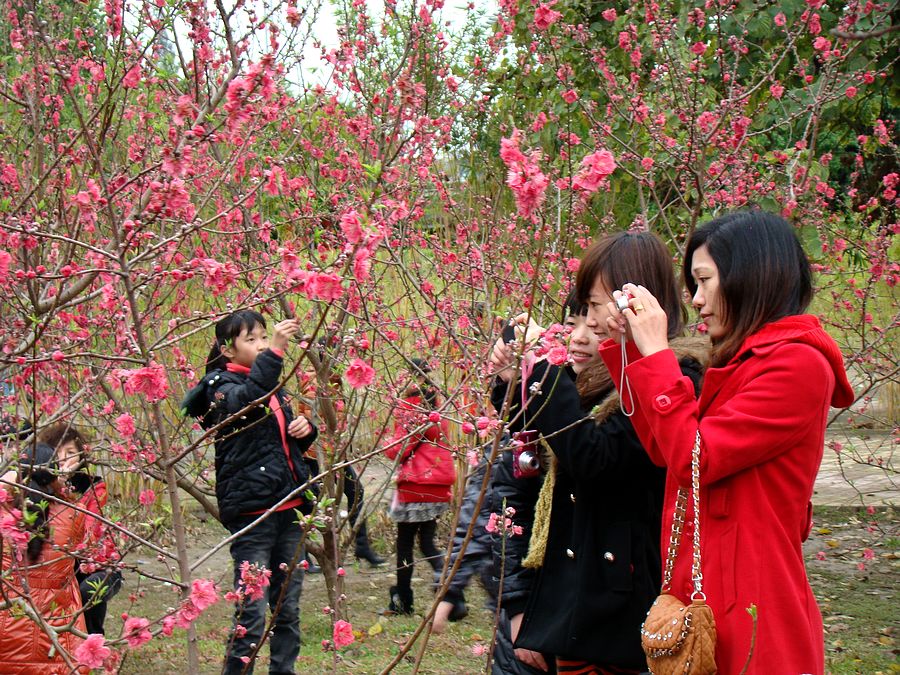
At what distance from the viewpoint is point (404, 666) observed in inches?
216

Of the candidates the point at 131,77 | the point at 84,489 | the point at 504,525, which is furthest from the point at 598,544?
the point at 84,489

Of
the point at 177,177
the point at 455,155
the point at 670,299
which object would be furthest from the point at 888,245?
the point at 177,177

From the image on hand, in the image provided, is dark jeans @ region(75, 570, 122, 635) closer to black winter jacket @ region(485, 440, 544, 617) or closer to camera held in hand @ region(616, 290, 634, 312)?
black winter jacket @ region(485, 440, 544, 617)

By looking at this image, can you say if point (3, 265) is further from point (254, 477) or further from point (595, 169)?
point (254, 477)

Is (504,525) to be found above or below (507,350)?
below

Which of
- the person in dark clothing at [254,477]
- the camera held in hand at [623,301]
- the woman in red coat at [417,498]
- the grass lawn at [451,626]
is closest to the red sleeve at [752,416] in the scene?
the camera held in hand at [623,301]

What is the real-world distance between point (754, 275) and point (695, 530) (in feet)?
1.76

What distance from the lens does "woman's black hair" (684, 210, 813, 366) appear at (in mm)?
2082

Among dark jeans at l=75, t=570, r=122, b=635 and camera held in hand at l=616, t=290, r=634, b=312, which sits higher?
camera held in hand at l=616, t=290, r=634, b=312

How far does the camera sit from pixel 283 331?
11.3 ft

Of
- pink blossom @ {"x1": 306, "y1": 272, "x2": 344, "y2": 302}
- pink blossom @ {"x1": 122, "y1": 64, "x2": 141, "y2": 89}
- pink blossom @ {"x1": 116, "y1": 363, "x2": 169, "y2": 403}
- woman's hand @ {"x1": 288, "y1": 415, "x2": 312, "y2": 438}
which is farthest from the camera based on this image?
woman's hand @ {"x1": 288, "y1": 415, "x2": 312, "y2": 438}

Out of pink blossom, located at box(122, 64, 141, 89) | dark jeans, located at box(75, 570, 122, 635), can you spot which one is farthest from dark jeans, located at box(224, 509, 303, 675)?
pink blossom, located at box(122, 64, 141, 89)

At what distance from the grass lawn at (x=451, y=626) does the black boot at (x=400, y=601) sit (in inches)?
3.0

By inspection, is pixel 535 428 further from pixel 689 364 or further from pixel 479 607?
pixel 479 607
